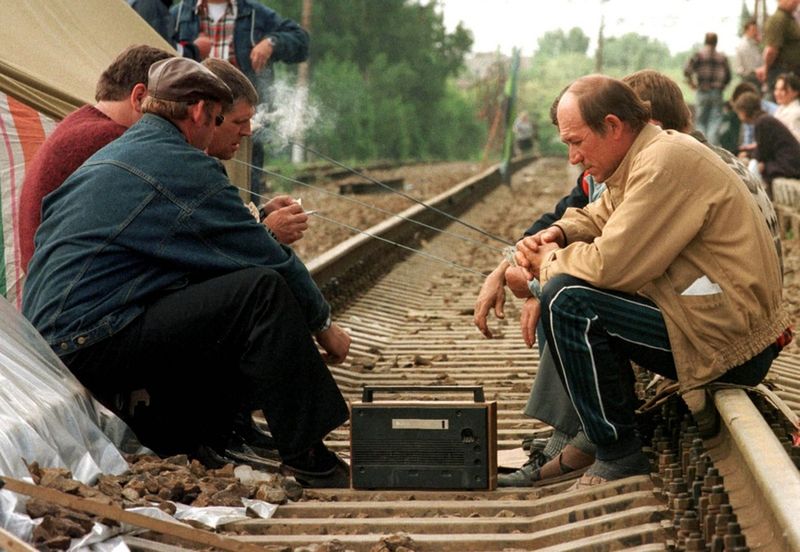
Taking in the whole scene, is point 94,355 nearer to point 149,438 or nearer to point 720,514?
point 149,438

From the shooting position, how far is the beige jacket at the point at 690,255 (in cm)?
418

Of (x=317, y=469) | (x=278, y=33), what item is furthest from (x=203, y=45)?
(x=317, y=469)

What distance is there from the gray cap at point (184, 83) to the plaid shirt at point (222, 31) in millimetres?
4786

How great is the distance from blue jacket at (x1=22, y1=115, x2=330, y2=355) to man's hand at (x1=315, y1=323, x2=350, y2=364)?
35 cm

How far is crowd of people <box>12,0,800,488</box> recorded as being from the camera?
428 cm

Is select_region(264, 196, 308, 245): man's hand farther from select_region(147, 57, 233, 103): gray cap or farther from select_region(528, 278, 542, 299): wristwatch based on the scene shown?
select_region(528, 278, 542, 299): wristwatch

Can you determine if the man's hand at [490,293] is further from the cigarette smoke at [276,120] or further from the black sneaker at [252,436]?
the cigarette smoke at [276,120]

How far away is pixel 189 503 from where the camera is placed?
4141 millimetres

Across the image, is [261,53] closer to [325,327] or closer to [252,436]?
[252,436]

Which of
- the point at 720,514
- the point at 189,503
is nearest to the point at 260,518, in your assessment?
the point at 189,503

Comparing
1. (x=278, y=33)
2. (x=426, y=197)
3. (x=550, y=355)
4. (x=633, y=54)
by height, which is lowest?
(x=633, y=54)

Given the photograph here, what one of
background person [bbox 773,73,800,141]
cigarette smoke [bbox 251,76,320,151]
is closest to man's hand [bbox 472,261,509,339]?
cigarette smoke [bbox 251,76,320,151]

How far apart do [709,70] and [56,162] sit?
16.8 metres

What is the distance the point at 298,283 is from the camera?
4.73 meters
